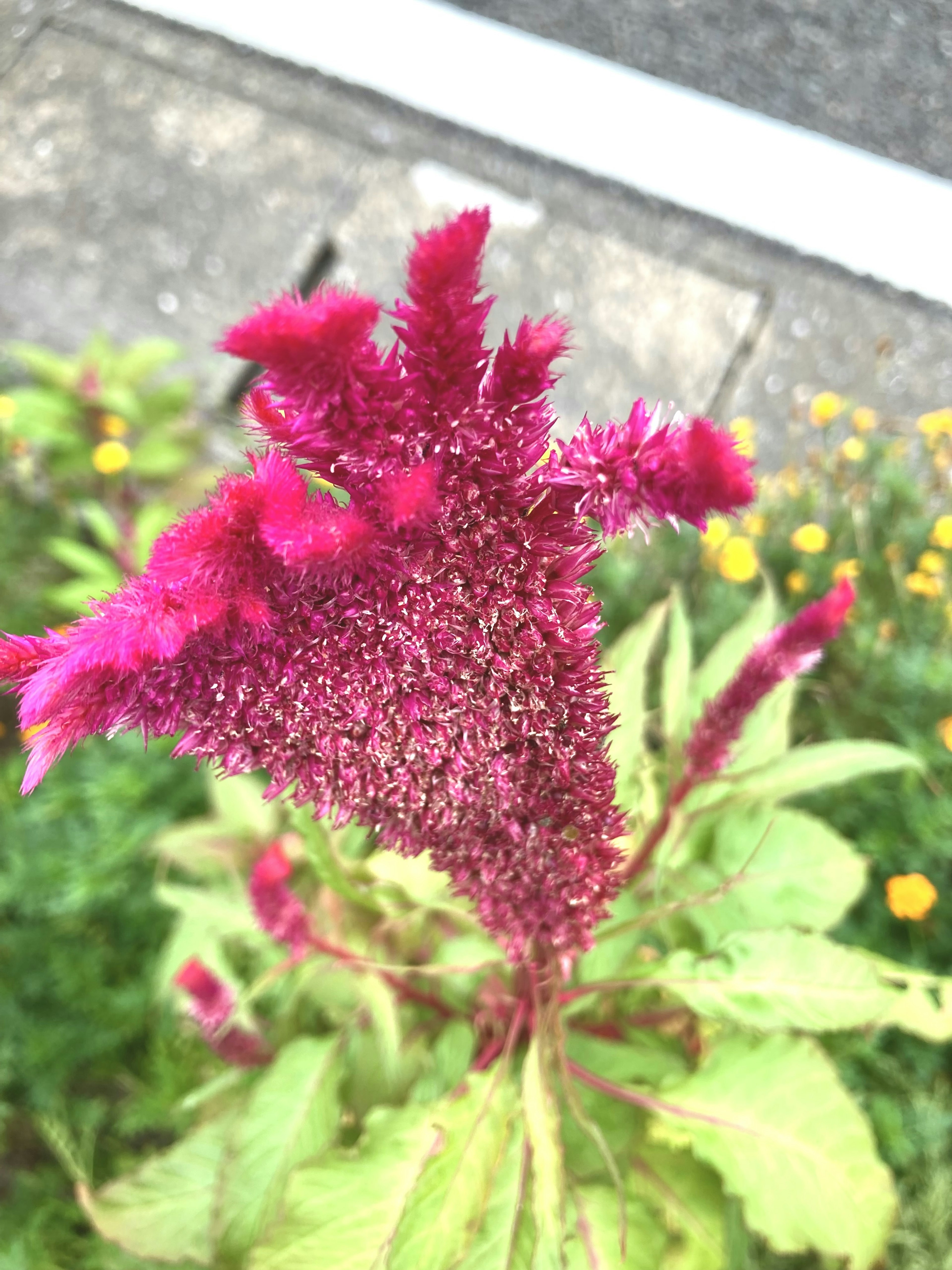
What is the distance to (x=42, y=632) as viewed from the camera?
239 cm

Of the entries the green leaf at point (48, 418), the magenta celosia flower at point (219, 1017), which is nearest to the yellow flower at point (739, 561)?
the magenta celosia flower at point (219, 1017)

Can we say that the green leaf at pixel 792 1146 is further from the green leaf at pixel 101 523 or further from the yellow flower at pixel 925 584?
the green leaf at pixel 101 523

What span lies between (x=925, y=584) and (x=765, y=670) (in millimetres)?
1015

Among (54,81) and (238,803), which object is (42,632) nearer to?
(238,803)

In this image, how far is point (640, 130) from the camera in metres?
2.68

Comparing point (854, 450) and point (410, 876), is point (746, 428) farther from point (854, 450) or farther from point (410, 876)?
point (410, 876)

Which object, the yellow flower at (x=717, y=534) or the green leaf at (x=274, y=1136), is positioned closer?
the green leaf at (x=274, y=1136)

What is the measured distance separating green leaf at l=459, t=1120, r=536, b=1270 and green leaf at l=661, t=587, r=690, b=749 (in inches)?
23.7

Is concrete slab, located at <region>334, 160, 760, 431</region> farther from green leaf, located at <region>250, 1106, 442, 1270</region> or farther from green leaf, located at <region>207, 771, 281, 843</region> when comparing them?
green leaf, located at <region>250, 1106, 442, 1270</region>

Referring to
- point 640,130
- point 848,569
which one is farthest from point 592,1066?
point 640,130

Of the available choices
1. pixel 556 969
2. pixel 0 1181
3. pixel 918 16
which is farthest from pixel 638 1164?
pixel 918 16

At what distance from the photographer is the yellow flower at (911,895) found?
61.8 inches

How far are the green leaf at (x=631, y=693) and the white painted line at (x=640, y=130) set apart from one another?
5.84 ft

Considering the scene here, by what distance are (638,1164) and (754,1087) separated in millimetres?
271
